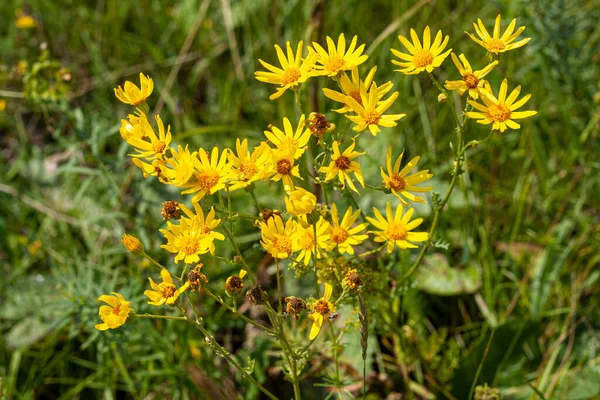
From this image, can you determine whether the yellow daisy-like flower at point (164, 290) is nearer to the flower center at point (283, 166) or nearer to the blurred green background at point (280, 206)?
the flower center at point (283, 166)

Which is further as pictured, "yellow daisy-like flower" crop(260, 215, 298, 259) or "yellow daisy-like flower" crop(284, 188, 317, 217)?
"yellow daisy-like flower" crop(260, 215, 298, 259)

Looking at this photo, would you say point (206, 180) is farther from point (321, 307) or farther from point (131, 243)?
point (321, 307)

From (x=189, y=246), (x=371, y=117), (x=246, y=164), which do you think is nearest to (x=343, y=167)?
(x=371, y=117)

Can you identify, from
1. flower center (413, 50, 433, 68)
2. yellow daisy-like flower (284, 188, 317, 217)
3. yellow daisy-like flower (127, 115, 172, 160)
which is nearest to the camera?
yellow daisy-like flower (284, 188, 317, 217)

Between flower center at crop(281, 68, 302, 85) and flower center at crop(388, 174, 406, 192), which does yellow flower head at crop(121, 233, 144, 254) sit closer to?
flower center at crop(281, 68, 302, 85)

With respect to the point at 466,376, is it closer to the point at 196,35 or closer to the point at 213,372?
the point at 213,372

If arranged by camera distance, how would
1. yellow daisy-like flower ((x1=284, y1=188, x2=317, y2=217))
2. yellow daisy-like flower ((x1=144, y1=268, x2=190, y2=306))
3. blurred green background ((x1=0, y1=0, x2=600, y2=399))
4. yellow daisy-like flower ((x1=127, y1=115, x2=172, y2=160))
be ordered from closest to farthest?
yellow daisy-like flower ((x1=284, y1=188, x2=317, y2=217)), yellow daisy-like flower ((x1=144, y1=268, x2=190, y2=306)), yellow daisy-like flower ((x1=127, y1=115, x2=172, y2=160)), blurred green background ((x1=0, y1=0, x2=600, y2=399))

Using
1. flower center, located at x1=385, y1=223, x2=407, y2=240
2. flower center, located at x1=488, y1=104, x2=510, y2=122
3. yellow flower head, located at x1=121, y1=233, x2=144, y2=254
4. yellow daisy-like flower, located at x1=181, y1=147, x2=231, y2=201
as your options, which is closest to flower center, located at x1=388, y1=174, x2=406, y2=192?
flower center, located at x1=385, y1=223, x2=407, y2=240

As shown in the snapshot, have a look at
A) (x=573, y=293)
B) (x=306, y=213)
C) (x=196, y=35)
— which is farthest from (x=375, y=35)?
(x=306, y=213)
